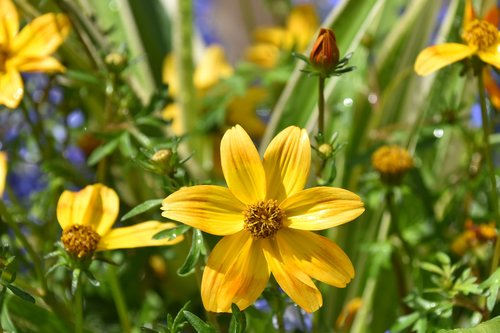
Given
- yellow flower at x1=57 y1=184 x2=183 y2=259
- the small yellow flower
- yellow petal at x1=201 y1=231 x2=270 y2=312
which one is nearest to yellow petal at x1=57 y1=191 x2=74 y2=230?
yellow flower at x1=57 y1=184 x2=183 y2=259

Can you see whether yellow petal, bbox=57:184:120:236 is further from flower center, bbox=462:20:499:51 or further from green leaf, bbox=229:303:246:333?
flower center, bbox=462:20:499:51

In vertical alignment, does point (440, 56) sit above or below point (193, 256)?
above

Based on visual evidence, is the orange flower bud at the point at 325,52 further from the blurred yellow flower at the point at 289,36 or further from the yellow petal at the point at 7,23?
the blurred yellow flower at the point at 289,36

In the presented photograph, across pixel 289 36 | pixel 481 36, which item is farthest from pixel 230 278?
pixel 289 36

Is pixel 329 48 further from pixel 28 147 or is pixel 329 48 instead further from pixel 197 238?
pixel 28 147

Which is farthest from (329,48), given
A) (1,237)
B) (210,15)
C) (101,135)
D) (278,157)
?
(210,15)

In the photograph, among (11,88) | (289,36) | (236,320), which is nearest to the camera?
(236,320)

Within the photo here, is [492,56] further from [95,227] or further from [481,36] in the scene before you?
[95,227]
